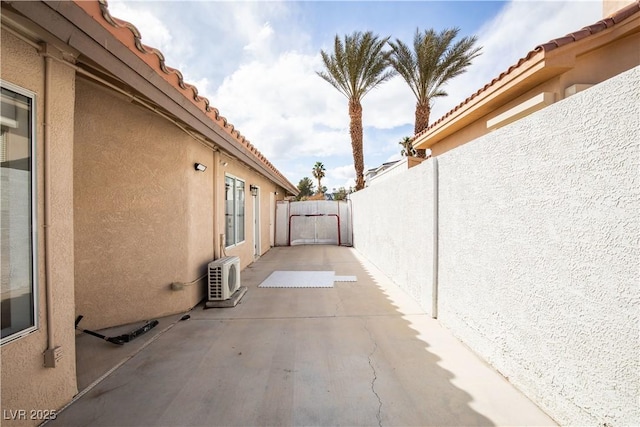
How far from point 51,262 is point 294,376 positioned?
2.73 metres

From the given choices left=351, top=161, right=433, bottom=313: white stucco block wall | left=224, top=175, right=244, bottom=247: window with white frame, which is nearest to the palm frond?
left=351, top=161, right=433, bottom=313: white stucco block wall

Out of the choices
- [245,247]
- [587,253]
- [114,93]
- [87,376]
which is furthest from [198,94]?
[245,247]

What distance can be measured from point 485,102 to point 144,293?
7534 mm

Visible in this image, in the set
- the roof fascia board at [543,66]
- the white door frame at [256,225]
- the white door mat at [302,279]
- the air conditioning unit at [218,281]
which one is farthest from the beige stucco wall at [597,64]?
the white door frame at [256,225]

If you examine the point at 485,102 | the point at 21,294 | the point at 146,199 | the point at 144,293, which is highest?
the point at 485,102

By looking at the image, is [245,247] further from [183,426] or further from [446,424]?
[446,424]

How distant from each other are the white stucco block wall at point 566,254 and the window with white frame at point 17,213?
4.62 meters

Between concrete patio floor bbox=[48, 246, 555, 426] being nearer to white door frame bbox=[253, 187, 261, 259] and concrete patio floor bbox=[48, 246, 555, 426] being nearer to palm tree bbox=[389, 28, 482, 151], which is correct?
white door frame bbox=[253, 187, 261, 259]

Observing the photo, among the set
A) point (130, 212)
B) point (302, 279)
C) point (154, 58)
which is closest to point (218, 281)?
point (130, 212)

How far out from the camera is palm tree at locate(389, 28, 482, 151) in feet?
44.1

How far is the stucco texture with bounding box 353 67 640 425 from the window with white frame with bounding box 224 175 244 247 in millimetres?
6100

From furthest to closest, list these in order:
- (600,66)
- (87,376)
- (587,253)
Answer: (600,66) < (87,376) < (587,253)

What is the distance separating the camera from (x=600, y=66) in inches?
188

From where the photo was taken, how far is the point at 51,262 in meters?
2.76
